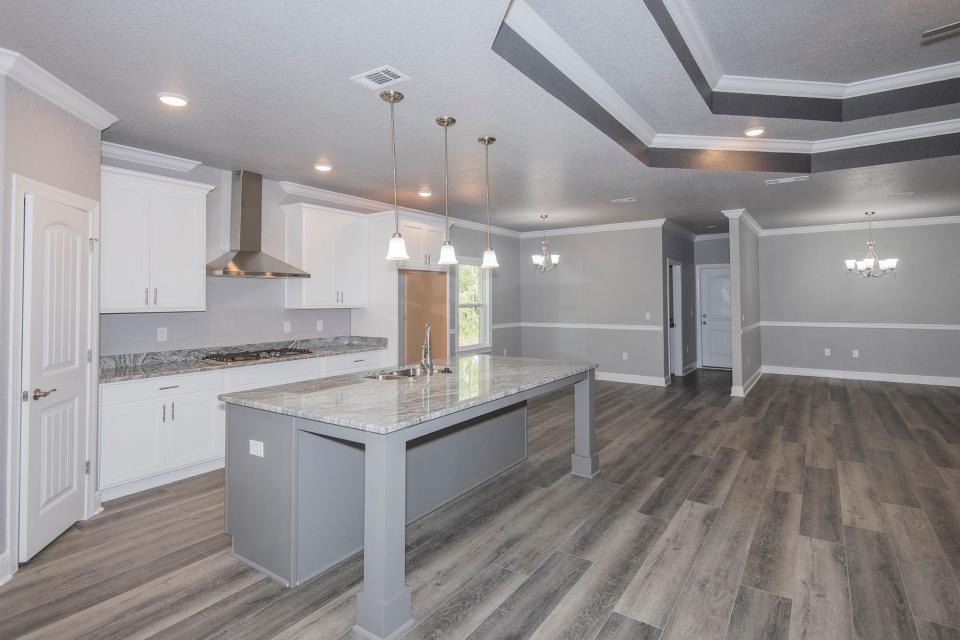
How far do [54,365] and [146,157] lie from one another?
188 cm

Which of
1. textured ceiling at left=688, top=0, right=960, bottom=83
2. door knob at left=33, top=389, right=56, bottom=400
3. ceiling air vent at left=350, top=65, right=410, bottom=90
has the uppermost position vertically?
textured ceiling at left=688, top=0, right=960, bottom=83

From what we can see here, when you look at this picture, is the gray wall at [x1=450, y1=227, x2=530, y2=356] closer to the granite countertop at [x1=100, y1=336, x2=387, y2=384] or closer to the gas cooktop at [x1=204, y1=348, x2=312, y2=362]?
the granite countertop at [x1=100, y1=336, x2=387, y2=384]

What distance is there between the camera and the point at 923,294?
7.36 m

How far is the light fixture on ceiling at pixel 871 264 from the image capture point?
273 inches

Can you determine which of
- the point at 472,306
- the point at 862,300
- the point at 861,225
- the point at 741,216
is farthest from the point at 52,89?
the point at 862,300

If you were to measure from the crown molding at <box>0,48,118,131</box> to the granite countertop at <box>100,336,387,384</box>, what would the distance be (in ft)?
5.33

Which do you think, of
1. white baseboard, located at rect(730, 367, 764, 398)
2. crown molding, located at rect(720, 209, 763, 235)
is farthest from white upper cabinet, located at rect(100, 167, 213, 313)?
white baseboard, located at rect(730, 367, 764, 398)

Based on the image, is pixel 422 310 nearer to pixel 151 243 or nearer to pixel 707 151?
pixel 151 243

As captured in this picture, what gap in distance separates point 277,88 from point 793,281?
27.3 ft

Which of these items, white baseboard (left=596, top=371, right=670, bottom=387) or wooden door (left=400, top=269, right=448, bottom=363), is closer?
wooden door (left=400, top=269, right=448, bottom=363)

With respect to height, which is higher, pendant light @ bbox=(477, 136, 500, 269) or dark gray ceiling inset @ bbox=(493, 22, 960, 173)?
dark gray ceiling inset @ bbox=(493, 22, 960, 173)

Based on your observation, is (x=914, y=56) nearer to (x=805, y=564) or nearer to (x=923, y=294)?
(x=805, y=564)

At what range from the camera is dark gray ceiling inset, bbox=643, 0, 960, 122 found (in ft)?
10.9

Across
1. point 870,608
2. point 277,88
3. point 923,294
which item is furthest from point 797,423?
point 277,88
